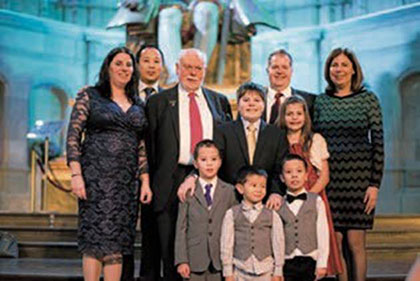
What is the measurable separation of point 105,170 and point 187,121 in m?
0.54


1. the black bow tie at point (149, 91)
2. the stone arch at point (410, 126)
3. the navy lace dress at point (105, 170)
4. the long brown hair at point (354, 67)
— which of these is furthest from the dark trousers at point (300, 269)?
the stone arch at point (410, 126)

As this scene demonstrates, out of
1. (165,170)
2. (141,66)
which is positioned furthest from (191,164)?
(141,66)

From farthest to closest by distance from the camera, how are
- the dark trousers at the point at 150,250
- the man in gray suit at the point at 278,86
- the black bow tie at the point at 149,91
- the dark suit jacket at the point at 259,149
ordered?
the black bow tie at the point at 149,91 < the man in gray suit at the point at 278,86 < the dark trousers at the point at 150,250 < the dark suit jacket at the point at 259,149

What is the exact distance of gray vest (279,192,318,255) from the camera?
10.7 feet

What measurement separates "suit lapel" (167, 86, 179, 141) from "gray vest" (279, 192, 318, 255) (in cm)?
74

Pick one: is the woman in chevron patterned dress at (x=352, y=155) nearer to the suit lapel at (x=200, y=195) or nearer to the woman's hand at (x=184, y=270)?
the suit lapel at (x=200, y=195)

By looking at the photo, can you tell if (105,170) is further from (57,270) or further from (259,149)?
(57,270)

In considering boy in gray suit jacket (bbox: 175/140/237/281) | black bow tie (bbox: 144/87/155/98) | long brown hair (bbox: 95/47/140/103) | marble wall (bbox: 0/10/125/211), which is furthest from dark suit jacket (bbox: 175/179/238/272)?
marble wall (bbox: 0/10/125/211)

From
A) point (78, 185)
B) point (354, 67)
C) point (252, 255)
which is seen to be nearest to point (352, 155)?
point (354, 67)

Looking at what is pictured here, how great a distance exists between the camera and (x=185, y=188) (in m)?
3.29

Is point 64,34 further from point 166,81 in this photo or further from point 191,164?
point 191,164

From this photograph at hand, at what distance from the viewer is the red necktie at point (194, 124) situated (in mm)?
3542

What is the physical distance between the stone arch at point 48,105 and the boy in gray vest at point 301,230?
7404 millimetres

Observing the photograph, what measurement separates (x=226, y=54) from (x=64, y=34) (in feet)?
10.1
